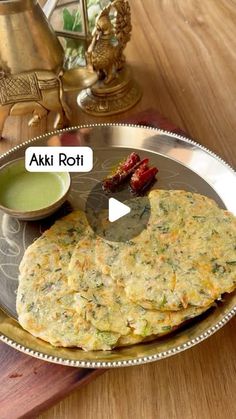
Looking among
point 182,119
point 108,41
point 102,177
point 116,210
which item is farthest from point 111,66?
point 116,210

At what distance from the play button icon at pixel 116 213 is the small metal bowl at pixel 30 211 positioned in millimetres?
75

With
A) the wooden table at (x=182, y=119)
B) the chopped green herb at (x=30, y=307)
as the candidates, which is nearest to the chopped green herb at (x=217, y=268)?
the wooden table at (x=182, y=119)

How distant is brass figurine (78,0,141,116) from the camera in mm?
1365

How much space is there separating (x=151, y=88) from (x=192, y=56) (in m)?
0.27

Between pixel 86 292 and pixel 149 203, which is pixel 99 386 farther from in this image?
pixel 149 203

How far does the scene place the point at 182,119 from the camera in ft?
4.80

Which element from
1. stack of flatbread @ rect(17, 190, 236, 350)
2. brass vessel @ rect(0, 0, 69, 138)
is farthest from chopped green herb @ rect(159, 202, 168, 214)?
brass vessel @ rect(0, 0, 69, 138)

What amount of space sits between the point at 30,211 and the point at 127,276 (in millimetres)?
275

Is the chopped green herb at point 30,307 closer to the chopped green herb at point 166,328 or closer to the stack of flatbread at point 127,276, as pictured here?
the stack of flatbread at point 127,276

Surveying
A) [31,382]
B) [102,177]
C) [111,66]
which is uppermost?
[111,66]

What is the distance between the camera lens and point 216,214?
Answer: 1.04 meters

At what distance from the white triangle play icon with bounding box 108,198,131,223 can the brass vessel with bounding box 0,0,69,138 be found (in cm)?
39

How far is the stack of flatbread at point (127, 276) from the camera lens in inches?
33.6

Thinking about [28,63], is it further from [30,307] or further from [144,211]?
[30,307]
